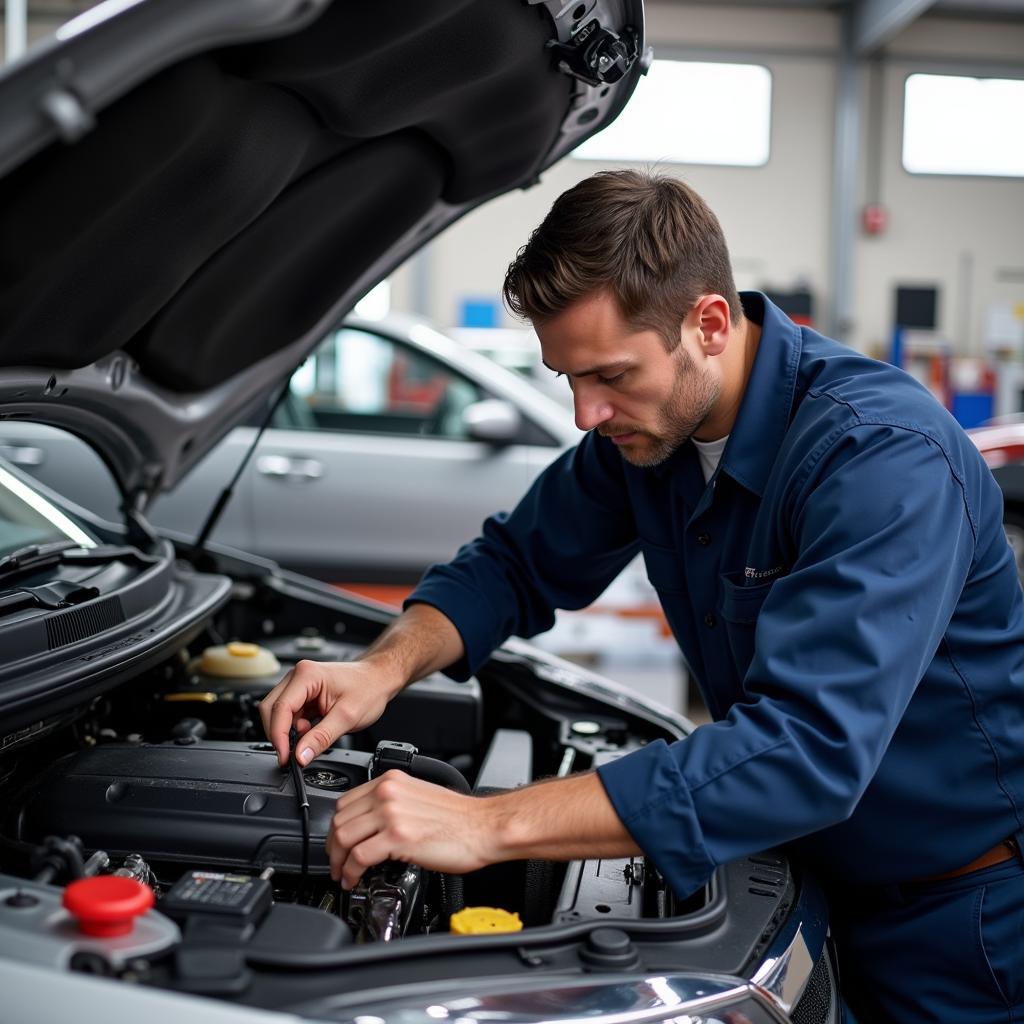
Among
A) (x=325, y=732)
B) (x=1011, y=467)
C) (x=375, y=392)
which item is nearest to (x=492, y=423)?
(x=375, y=392)

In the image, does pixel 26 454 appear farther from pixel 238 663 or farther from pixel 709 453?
pixel 709 453

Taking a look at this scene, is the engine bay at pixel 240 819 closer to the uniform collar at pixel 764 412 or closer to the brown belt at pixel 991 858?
the brown belt at pixel 991 858

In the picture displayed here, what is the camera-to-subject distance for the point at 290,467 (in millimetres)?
3926

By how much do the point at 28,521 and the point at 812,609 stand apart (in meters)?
1.32

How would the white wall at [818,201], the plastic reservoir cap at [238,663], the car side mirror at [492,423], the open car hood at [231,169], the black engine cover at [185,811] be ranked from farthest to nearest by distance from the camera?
the white wall at [818,201] < the car side mirror at [492,423] < the plastic reservoir cap at [238,663] < the black engine cover at [185,811] < the open car hood at [231,169]

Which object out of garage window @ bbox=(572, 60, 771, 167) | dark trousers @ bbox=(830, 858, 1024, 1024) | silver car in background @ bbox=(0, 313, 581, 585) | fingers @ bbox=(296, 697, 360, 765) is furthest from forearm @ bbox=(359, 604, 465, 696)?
garage window @ bbox=(572, 60, 771, 167)

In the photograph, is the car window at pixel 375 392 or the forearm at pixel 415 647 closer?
the forearm at pixel 415 647

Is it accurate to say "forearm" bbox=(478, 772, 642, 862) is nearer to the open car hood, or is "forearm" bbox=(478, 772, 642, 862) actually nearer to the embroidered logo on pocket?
the embroidered logo on pocket

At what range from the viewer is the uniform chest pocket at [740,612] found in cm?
143

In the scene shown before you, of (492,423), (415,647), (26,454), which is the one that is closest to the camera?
(415,647)

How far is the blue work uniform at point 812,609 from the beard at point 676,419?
55mm

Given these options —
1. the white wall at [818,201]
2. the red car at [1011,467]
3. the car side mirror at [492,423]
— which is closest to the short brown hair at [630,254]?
the car side mirror at [492,423]

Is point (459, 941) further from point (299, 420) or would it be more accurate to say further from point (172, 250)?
point (299, 420)

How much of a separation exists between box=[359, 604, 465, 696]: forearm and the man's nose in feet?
1.48
